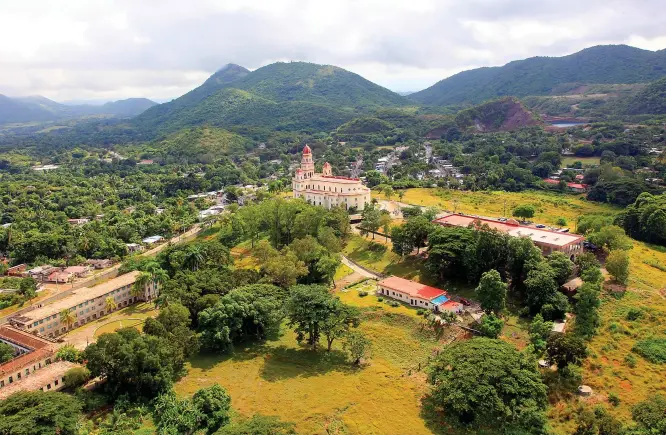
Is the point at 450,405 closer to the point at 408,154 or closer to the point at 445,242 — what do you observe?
the point at 445,242

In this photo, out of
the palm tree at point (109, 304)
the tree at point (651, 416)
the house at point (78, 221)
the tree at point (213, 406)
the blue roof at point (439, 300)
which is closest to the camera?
the tree at point (651, 416)

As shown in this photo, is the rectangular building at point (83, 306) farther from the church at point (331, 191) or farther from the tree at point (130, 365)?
the church at point (331, 191)

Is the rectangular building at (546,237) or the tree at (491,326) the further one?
the rectangular building at (546,237)

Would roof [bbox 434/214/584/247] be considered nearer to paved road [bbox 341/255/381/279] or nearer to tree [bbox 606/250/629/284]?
tree [bbox 606/250/629/284]

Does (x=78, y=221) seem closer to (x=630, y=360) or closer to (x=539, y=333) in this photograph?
(x=539, y=333)

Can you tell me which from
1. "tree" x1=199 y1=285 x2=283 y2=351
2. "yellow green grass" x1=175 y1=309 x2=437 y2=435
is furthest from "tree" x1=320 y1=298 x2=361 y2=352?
"tree" x1=199 y1=285 x2=283 y2=351

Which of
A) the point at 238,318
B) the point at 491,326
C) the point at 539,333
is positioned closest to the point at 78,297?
the point at 238,318

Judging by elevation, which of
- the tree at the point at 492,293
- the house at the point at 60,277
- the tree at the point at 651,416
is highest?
the tree at the point at 492,293

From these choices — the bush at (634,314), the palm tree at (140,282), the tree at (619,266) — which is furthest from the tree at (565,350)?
the palm tree at (140,282)
